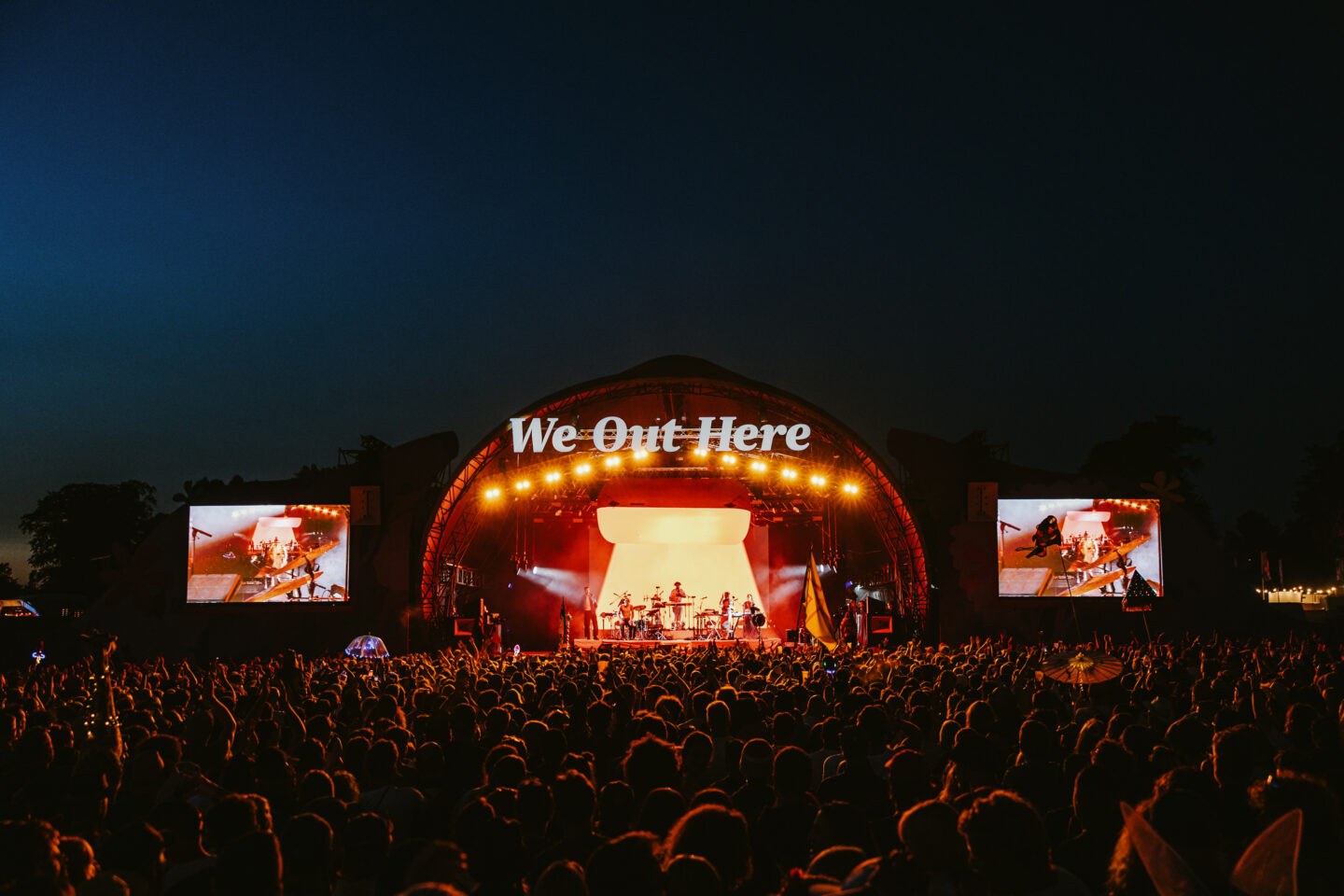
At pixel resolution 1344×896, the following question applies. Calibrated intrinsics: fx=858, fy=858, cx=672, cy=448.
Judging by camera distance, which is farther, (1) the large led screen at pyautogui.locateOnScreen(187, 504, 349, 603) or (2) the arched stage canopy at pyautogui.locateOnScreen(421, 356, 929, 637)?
(1) the large led screen at pyautogui.locateOnScreen(187, 504, 349, 603)

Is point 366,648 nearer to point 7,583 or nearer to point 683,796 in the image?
point 683,796

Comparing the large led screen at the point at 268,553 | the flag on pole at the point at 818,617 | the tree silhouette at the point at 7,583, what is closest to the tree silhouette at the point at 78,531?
the tree silhouette at the point at 7,583

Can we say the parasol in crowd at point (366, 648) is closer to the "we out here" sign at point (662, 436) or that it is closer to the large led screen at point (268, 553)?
the large led screen at point (268, 553)

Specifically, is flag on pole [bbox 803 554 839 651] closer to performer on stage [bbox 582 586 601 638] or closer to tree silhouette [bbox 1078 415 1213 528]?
performer on stage [bbox 582 586 601 638]

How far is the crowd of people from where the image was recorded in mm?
2834

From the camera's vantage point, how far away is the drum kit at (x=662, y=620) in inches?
1235

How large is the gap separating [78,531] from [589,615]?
39.2m

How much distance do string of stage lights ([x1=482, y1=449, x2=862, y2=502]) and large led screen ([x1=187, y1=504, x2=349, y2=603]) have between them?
200 inches

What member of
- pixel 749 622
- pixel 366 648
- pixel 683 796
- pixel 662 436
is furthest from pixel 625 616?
pixel 683 796

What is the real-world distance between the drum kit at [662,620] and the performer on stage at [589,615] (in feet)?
1.90

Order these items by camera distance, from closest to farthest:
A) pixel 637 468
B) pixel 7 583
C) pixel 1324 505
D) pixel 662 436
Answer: pixel 662 436 < pixel 637 468 < pixel 1324 505 < pixel 7 583

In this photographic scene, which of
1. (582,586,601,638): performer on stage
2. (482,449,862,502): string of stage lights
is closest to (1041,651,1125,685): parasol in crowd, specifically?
(482,449,862,502): string of stage lights

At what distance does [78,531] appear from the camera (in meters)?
52.8

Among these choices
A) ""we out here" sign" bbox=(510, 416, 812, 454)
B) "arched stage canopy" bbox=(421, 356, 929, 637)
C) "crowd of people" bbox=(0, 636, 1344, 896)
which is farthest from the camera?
"arched stage canopy" bbox=(421, 356, 929, 637)
